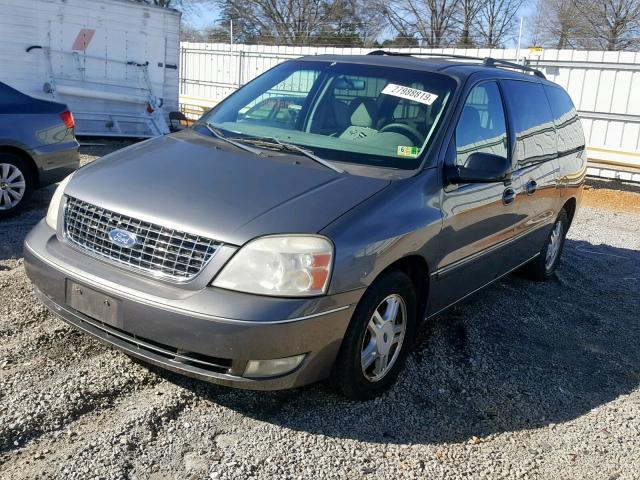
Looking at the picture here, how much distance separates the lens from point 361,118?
421 centimetres

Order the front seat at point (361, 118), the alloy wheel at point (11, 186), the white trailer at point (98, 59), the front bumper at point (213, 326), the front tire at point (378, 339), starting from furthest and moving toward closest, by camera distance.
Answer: the white trailer at point (98, 59) → the alloy wheel at point (11, 186) → the front seat at point (361, 118) → the front tire at point (378, 339) → the front bumper at point (213, 326)

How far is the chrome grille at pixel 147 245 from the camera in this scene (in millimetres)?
3049

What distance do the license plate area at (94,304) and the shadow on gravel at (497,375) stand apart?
0.63 meters

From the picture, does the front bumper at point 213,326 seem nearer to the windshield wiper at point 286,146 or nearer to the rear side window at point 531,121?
the windshield wiper at point 286,146

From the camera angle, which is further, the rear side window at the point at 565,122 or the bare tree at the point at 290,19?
the bare tree at the point at 290,19

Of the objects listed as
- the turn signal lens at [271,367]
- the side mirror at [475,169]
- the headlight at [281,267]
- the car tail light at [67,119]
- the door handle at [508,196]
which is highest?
the side mirror at [475,169]

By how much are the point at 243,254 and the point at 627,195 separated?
1136cm

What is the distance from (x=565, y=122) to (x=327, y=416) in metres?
4.06

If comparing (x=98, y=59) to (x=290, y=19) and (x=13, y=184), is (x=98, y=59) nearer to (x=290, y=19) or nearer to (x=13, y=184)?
(x=13, y=184)

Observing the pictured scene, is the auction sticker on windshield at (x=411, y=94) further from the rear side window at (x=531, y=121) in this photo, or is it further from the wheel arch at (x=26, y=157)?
the wheel arch at (x=26, y=157)

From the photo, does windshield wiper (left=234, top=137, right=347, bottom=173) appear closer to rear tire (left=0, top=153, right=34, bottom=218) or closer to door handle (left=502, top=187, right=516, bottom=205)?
door handle (left=502, top=187, right=516, bottom=205)

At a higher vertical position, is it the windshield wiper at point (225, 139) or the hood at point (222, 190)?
the windshield wiper at point (225, 139)

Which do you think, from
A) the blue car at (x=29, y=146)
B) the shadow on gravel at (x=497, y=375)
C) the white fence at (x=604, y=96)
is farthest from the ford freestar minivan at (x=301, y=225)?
the white fence at (x=604, y=96)

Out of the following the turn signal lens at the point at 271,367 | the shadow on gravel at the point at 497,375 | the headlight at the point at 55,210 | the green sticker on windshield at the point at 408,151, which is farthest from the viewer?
the green sticker on windshield at the point at 408,151
